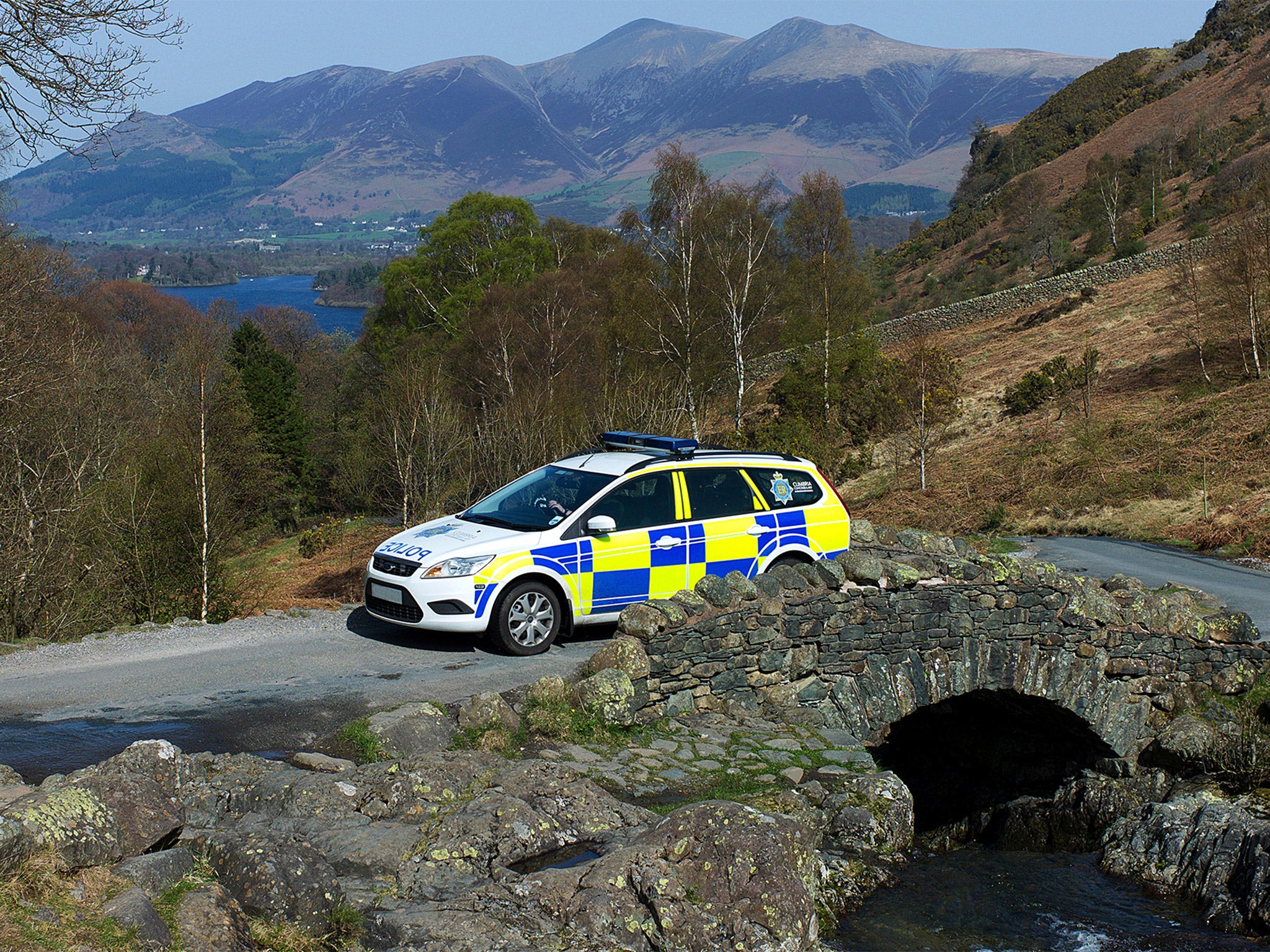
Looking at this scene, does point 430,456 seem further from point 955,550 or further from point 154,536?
point 955,550

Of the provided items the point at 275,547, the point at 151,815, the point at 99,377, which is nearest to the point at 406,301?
the point at 275,547

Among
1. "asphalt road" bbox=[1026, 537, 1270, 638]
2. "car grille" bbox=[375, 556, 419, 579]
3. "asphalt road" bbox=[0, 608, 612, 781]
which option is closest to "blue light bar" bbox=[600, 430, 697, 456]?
"asphalt road" bbox=[0, 608, 612, 781]

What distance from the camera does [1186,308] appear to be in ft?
125

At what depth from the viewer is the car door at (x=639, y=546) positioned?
983cm

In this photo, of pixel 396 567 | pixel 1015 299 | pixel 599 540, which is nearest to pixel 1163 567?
pixel 599 540

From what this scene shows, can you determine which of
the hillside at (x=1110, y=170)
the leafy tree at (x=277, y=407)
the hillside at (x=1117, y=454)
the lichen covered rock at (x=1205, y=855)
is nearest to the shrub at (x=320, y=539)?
the leafy tree at (x=277, y=407)

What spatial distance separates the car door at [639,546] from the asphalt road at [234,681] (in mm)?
678

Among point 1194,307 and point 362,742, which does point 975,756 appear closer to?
point 362,742

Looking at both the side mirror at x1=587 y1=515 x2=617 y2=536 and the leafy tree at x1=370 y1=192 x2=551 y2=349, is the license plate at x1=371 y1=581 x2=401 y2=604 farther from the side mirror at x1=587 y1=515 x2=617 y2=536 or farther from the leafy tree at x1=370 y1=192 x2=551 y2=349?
the leafy tree at x1=370 y1=192 x2=551 y2=349

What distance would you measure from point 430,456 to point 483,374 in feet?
54.5

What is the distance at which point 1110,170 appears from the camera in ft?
222

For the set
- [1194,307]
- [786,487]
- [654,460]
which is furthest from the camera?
[1194,307]

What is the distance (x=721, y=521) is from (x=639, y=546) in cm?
98

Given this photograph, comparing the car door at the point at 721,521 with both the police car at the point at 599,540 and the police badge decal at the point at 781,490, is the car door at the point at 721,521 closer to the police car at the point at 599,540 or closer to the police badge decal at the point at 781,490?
the police car at the point at 599,540
